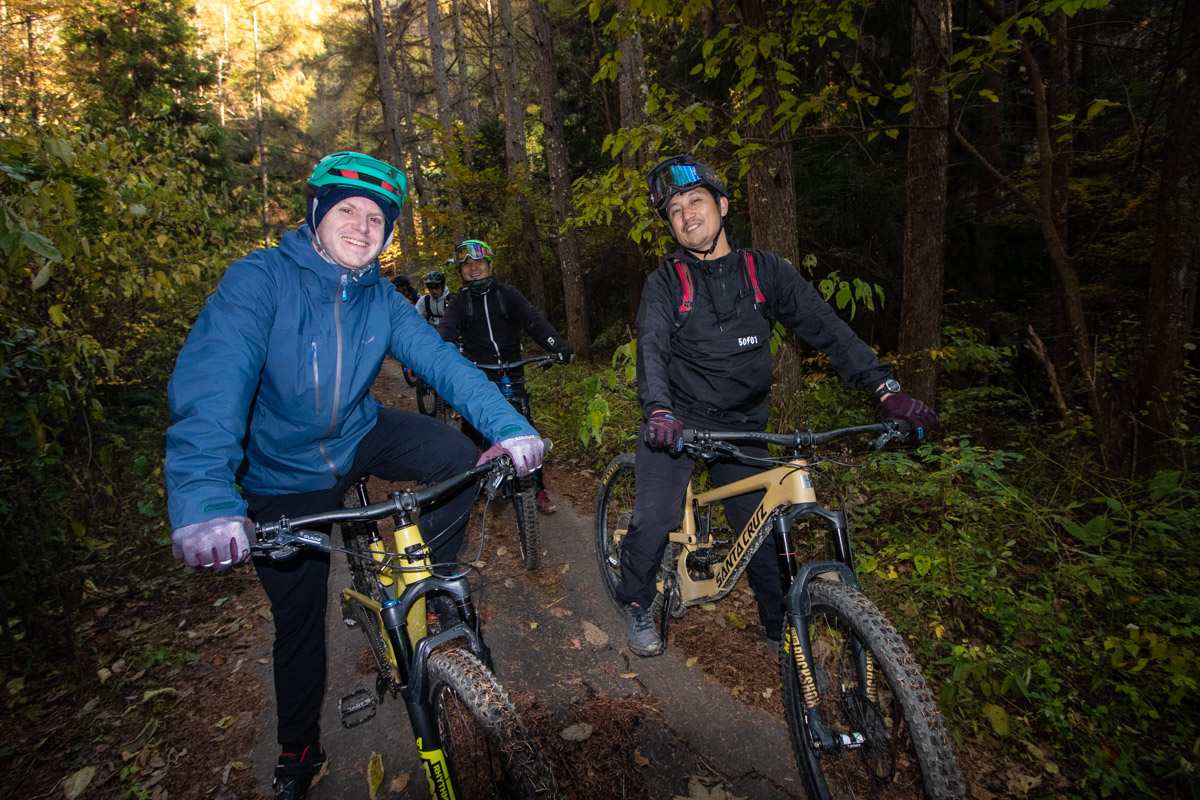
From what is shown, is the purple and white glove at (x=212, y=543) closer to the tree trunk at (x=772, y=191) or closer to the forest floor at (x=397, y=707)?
the forest floor at (x=397, y=707)

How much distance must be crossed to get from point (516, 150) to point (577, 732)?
46.0ft

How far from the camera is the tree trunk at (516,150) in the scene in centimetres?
1367

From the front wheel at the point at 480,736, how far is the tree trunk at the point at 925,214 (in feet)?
18.5

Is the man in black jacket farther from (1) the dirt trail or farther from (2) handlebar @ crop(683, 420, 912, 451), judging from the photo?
(1) the dirt trail

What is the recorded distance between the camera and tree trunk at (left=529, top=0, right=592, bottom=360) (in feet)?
38.3

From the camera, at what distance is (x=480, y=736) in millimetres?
2018

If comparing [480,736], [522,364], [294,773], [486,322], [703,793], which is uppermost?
[486,322]

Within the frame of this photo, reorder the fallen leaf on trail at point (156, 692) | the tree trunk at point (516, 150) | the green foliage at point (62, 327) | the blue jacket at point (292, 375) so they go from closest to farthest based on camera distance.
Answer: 1. the blue jacket at point (292, 375)
2. the green foliage at point (62, 327)
3. the fallen leaf on trail at point (156, 692)
4. the tree trunk at point (516, 150)

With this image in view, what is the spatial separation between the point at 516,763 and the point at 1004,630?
3083mm

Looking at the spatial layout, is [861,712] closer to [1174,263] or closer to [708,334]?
[708,334]

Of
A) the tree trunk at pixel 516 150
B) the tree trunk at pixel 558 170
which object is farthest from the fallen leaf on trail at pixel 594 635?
the tree trunk at pixel 516 150

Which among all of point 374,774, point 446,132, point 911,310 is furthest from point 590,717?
point 446,132

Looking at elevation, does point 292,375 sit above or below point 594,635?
above

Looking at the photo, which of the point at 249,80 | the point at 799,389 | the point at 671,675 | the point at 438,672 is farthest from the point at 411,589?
the point at 249,80
